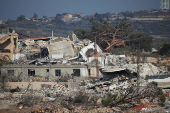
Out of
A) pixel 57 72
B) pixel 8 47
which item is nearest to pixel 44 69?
pixel 57 72

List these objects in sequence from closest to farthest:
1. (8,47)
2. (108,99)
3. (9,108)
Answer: (108,99) → (9,108) → (8,47)

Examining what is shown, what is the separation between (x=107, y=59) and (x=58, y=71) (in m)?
4.16

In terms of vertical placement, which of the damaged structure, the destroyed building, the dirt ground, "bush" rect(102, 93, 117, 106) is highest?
the destroyed building

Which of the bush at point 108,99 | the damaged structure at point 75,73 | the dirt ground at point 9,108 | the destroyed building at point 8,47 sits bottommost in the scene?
the dirt ground at point 9,108

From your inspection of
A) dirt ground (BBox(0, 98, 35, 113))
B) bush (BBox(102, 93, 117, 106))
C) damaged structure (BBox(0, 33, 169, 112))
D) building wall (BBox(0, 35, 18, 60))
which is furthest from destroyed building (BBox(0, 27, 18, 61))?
bush (BBox(102, 93, 117, 106))

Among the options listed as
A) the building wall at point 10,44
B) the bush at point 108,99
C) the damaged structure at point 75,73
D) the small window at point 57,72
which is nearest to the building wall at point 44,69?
the damaged structure at point 75,73

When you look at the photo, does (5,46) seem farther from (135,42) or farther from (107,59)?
(135,42)

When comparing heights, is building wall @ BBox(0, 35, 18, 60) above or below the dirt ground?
above

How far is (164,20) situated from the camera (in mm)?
79625

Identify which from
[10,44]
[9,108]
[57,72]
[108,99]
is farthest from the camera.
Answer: [10,44]

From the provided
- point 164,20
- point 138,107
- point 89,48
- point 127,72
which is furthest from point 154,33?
point 138,107

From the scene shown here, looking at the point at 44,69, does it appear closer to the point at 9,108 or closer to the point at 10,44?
the point at 9,108

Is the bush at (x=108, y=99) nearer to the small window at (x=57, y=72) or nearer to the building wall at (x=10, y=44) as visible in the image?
the small window at (x=57, y=72)

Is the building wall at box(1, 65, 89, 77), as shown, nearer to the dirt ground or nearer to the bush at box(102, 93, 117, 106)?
the dirt ground
